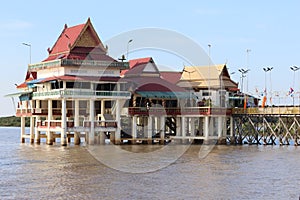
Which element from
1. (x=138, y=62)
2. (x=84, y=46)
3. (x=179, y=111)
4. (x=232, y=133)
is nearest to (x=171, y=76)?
(x=138, y=62)

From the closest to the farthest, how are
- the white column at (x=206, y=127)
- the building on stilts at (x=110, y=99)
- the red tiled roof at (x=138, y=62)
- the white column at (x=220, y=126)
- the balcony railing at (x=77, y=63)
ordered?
1. the balcony railing at (x=77, y=63)
2. the building on stilts at (x=110, y=99)
3. the white column at (x=206, y=127)
4. the white column at (x=220, y=126)
5. the red tiled roof at (x=138, y=62)

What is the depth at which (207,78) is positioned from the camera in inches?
2931

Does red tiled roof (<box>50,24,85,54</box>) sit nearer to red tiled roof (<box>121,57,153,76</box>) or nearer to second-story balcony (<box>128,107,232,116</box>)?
red tiled roof (<box>121,57,153,76</box>)

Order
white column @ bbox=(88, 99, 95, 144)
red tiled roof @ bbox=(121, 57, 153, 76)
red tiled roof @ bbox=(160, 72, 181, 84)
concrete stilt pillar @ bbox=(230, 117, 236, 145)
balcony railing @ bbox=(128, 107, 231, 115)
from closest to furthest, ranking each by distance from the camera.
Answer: white column @ bbox=(88, 99, 95, 144) < balcony railing @ bbox=(128, 107, 231, 115) < concrete stilt pillar @ bbox=(230, 117, 236, 145) < red tiled roof @ bbox=(121, 57, 153, 76) < red tiled roof @ bbox=(160, 72, 181, 84)

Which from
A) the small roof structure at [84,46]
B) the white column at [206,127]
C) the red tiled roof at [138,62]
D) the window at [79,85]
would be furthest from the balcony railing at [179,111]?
the red tiled roof at [138,62]

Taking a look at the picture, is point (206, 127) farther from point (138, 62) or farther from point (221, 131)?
point (138, 62)

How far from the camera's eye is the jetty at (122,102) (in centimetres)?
6253

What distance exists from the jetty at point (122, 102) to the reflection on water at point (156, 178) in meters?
11.1

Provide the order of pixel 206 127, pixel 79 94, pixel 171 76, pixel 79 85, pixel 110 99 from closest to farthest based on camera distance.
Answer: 1. pixel 79 94
2. pixel 79 85
3. pixel 110 99
4. pixel 206 127
5. pixel 171 76

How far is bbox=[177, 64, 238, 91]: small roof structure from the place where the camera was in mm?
74000

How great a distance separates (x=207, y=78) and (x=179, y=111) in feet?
25.4

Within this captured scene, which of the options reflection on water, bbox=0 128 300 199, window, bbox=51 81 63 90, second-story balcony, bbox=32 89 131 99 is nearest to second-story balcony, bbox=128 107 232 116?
second-story balcony, bbox=32 89 131 99

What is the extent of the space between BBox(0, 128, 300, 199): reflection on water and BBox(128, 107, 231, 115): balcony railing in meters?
13.6

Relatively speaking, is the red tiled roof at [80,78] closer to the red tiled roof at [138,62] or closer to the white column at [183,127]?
the red tiled roof at [138,62]
